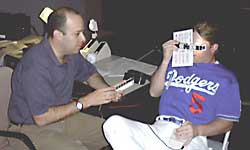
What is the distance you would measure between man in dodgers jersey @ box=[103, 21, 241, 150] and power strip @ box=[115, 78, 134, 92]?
189 millimetres

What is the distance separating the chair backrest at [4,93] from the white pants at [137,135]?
2.16 ft

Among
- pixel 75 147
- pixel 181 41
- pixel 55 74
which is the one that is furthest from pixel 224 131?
pixel 55 74

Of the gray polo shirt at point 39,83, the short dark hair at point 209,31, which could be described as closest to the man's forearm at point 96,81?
the gray polo shirt at point 39,83

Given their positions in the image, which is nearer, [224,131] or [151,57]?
[224,131]

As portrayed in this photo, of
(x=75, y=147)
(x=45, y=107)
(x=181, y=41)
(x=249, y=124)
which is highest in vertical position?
(x=181, y=41)

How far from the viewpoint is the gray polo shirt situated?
2498 mm

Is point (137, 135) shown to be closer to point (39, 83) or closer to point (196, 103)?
point (196, 103)

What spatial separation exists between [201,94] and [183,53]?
8.7 inches

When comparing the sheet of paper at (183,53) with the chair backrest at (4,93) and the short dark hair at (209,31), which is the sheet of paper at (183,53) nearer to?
the short dark hair at (209,31)

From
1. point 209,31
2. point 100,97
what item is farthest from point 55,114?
point 209,31

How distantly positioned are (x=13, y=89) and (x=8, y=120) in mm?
196

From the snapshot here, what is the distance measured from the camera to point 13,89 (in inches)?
104

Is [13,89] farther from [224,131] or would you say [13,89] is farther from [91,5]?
[91,5]

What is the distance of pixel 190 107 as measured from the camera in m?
2.48
